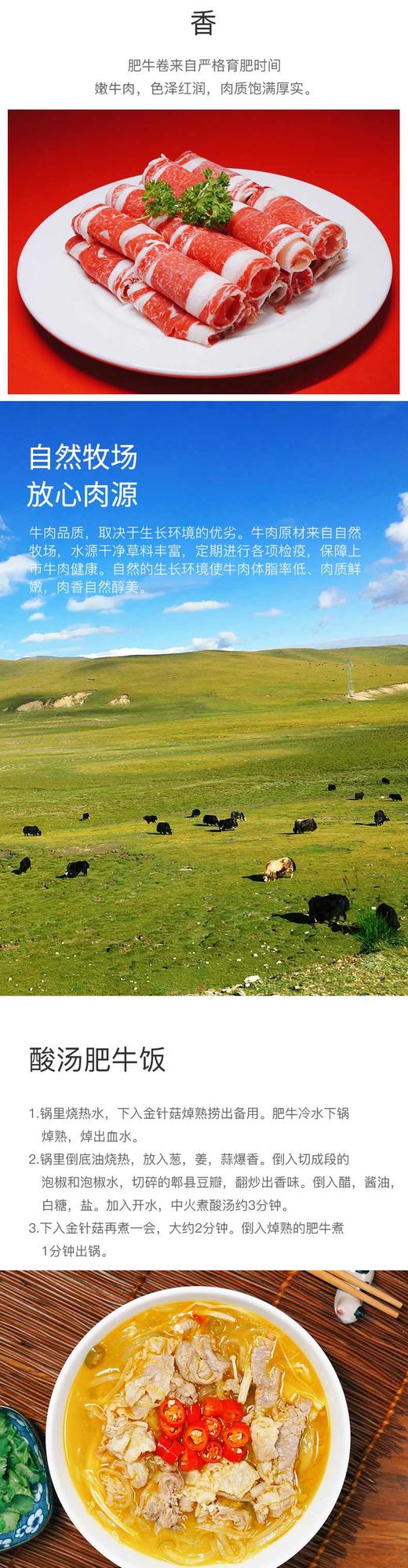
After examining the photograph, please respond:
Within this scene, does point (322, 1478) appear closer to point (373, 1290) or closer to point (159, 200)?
point (373, 1290)

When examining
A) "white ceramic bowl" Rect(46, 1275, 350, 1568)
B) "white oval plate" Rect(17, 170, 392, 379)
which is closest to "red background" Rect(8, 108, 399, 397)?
"white oval plate" Rect(17, 170, 392, 379)

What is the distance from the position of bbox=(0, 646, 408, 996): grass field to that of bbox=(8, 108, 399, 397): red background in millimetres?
555

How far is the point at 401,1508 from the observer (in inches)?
52.2

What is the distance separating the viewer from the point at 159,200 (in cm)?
170

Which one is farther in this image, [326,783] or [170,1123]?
[326,783]

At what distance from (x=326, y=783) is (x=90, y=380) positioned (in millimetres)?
968

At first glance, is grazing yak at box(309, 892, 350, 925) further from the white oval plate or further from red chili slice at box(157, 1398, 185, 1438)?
the white oval plate

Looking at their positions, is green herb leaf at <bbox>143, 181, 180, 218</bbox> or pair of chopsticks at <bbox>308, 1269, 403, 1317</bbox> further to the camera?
green herb leaf at <bbox>143, 181, 180, 218</bbox>

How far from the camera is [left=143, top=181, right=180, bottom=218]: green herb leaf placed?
1696mm

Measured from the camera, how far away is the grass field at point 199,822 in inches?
69.3

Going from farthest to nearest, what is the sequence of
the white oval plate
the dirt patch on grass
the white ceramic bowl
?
the dirt patch on grass → the white oval plate → the white ceramic bowl

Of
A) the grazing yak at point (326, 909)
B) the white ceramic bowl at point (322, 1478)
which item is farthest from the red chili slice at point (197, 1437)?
the grazing yak at point (326, 909)
